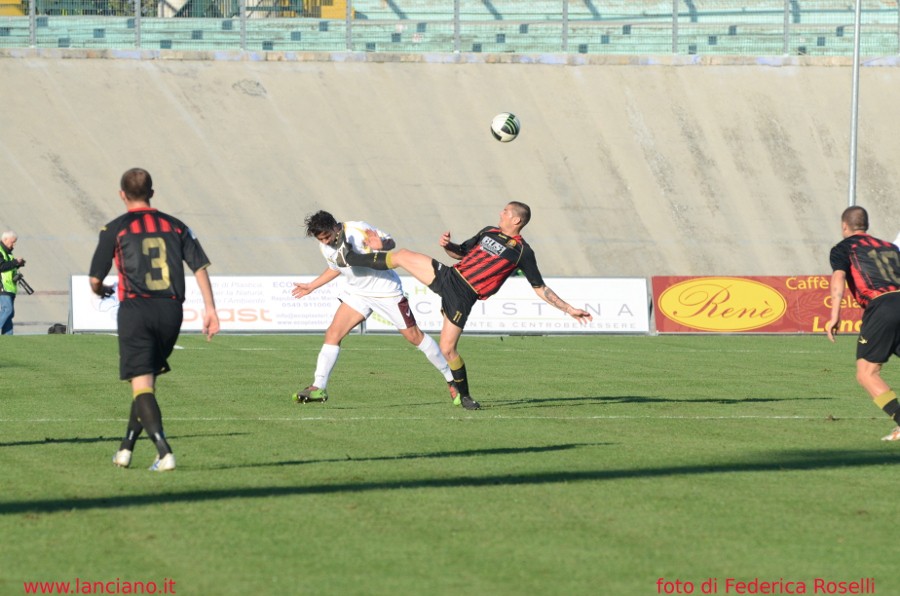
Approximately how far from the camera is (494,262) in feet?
46.8

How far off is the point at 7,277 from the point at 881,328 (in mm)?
20279

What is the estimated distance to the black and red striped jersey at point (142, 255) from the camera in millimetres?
9234

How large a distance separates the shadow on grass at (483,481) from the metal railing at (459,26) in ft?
126

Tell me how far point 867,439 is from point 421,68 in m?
37.2

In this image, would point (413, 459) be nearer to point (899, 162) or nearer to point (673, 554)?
point (673, 554)

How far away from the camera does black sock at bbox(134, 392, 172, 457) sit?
9.28m

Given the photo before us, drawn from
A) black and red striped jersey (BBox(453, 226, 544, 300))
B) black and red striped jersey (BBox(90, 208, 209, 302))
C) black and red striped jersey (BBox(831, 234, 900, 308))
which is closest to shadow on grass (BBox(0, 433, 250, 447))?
black and red striped jersey (BBox(90, 208, 209, 302))

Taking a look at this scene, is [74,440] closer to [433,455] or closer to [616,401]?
[433,455]

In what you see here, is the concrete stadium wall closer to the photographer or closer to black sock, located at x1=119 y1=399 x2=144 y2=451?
the photographer

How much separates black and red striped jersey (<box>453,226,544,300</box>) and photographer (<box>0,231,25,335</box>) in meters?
15.0

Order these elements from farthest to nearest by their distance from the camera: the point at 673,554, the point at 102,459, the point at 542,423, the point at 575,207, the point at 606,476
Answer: the point at 575,207
the point at 542,423
the point at 102,459
the point at 606,476
the point at 673,554

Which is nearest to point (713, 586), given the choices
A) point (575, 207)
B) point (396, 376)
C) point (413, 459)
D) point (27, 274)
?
point (413, 459)

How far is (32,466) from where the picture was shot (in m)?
9.74

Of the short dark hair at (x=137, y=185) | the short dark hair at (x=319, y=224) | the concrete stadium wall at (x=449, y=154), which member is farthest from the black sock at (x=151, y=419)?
the concrete stadium wall at (x=449, y=154)
